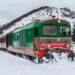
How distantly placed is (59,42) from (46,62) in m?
1.83

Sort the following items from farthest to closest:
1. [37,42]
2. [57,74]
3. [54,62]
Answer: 1. [37,42]
2. [54,62]
3. [57,74]

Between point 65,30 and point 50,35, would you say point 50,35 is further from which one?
point 65,30

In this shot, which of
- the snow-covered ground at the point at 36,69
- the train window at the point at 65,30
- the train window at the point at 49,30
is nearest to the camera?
the snow-covered ground at the point at 36,69

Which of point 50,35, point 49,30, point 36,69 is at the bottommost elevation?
point 36,69

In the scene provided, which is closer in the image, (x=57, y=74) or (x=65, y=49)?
(x=57, y=74)


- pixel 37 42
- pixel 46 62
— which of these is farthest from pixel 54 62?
pixel 37 42

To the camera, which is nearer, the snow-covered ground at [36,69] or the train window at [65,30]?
the snow-covered ground at [36,69]

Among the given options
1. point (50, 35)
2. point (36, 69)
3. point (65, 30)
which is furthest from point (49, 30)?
point (36, 69)

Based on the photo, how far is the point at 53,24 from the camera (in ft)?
64.8

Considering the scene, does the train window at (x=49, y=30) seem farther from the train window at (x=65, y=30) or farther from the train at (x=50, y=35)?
the train window at (x=65, y=30)

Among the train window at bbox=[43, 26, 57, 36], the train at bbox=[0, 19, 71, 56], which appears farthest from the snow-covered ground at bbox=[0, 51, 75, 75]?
the train window at bbox=[43, 26, 57, 36]

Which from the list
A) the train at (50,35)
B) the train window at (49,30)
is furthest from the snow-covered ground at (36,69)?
the train window at (49,30)

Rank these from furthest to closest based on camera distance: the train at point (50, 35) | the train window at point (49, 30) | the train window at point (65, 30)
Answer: the train window at point (65, 30) → the train window at point (49, 30) → the train at point (50, 35)

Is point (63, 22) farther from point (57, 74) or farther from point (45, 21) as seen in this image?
point (57, 74)
